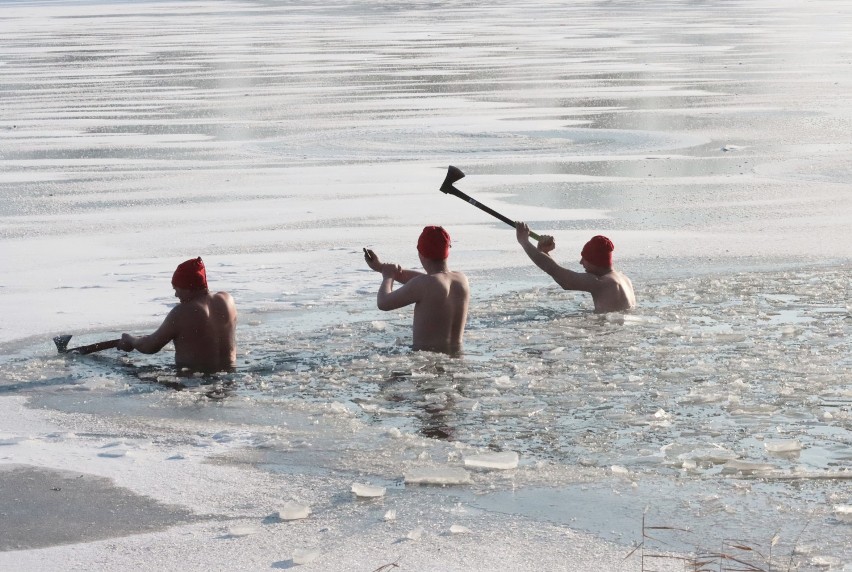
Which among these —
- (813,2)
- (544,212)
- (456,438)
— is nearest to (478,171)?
(544,212)

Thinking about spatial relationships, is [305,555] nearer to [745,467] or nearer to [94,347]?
[745,467]

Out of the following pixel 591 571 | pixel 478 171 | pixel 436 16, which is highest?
pixel 436 16

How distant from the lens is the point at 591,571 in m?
4.71

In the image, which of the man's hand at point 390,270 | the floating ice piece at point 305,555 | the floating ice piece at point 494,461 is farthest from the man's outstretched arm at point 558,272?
the floating ice piece at point 305,555

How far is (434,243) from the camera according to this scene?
815 cm

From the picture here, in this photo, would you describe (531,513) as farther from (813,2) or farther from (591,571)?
(813,2)

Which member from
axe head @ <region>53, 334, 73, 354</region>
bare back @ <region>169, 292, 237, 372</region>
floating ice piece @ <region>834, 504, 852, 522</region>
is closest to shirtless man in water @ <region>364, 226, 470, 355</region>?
bare back @ <region>169, 292, 237, 372</region>

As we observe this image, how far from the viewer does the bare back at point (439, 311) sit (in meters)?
8.06

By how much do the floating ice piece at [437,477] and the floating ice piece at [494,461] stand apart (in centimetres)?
13

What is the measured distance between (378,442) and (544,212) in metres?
6.71

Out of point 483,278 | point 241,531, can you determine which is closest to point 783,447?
point 241,531

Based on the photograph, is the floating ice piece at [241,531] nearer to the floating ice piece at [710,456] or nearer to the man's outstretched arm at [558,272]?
the floating ice piece at [710,456]

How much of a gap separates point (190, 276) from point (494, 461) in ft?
8.54

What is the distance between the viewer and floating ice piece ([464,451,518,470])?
230 inches
